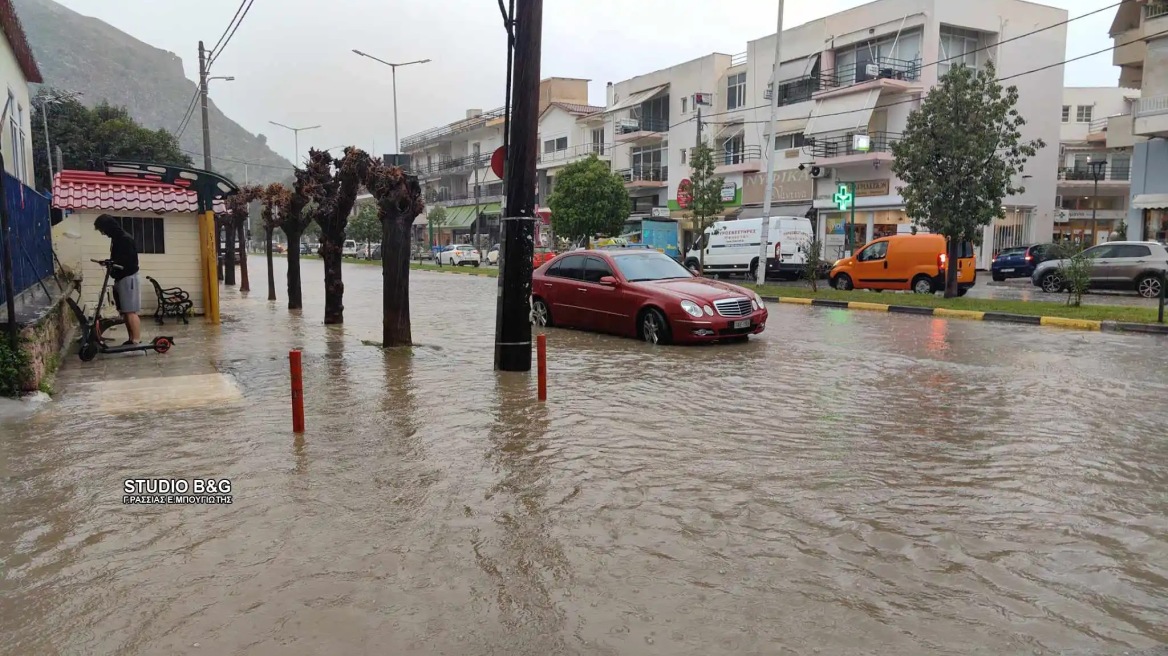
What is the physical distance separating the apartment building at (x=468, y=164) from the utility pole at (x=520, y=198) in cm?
5011

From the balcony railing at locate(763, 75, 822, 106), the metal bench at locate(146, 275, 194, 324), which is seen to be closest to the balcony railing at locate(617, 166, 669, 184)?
the balcony railing at locate(763, 75, 822, 106)

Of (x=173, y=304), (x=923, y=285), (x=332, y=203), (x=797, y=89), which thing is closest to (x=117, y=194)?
(x=173, y=304)

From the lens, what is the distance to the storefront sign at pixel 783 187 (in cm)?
3938

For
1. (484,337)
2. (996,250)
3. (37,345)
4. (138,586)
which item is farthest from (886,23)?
(138,586)

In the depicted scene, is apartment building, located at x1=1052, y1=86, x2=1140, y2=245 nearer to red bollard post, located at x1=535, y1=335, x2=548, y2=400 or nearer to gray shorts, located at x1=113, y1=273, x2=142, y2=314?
red bollard post, located at x1=535, y1=335, x2=548, y2=400

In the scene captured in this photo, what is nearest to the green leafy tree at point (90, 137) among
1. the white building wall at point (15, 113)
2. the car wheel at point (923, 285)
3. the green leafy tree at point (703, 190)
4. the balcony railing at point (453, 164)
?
the white building wall at point (15, 113)

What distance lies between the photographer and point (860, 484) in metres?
5.34

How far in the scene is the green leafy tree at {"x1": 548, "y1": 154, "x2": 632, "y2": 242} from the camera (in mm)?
41938

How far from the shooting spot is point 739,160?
43.3 meters

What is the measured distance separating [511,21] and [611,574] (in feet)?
23.0

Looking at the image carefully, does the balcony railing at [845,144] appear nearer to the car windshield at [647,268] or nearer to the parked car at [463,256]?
the parked car at [463,256]

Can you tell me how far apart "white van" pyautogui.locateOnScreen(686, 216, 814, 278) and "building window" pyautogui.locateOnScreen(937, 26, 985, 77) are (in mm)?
11214

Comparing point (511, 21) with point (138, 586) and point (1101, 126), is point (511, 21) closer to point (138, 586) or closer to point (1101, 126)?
point (138, 586)

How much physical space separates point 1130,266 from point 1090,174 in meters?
33.8
